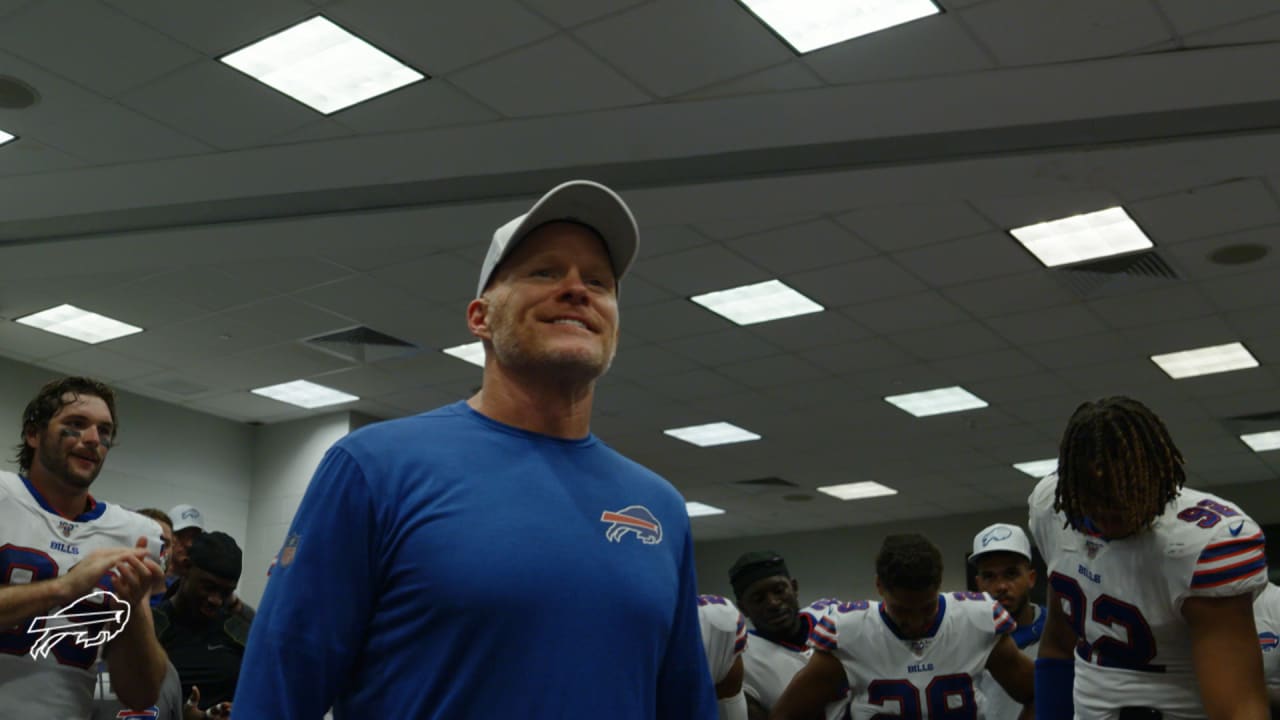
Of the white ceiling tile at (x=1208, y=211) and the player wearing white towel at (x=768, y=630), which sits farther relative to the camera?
the white ceiling tile at (x=1208, y=211)

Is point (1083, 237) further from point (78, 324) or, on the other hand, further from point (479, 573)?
point (78, 324)

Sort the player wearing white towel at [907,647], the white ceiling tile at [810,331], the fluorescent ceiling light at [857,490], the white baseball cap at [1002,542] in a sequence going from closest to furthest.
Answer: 1. the player wearing white towel at [907,647]
2. the white baseball cap at [1002,542]
3. the white ceiling tile at [810,331]
4. the fluorescent ceiling light at [857,490]

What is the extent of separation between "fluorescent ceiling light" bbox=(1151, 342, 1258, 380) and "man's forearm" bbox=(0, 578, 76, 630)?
9004mm

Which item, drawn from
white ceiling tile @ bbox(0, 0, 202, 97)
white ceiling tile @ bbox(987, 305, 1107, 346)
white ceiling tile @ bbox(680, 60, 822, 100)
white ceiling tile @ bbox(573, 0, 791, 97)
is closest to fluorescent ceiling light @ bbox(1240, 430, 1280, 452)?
white ceiling tile @ bbox(987, 305, 1107, 346)

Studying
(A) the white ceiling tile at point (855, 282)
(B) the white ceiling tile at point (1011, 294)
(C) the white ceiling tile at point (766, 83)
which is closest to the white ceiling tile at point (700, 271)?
(A) the white ceiling tile at point (855, 282)

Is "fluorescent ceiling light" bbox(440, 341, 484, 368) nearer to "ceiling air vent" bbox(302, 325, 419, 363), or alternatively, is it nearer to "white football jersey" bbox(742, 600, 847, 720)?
"ceiling air vent" bbox(302, 325, 419, 363)

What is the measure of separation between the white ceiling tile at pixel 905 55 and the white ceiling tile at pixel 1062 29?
9 centimetres

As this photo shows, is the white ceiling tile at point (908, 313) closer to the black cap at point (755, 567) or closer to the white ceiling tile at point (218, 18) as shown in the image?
the black cap at point (755, 567)

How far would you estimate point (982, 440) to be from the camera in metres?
12.4

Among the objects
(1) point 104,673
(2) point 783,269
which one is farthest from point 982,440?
(1) point 104,673

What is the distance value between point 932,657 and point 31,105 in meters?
5.24

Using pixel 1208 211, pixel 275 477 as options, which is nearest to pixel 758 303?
pixel 1208 211

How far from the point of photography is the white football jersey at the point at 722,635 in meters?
3.89

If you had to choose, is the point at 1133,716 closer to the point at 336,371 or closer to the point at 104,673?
the point at 104,673
